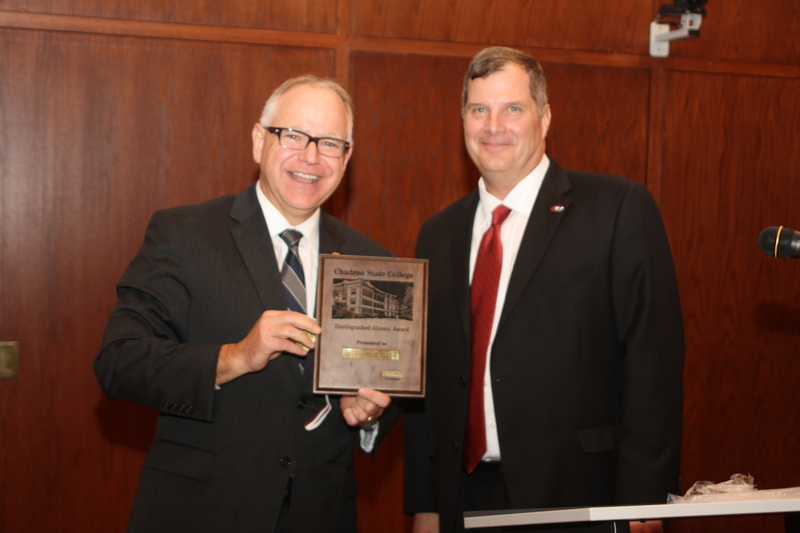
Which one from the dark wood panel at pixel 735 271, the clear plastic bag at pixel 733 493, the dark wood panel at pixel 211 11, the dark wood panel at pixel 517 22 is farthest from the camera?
the dark wood panel at pixel 735 271

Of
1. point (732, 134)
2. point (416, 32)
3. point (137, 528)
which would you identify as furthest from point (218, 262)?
point (732, 134)

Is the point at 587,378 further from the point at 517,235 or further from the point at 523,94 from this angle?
the point at 523,94

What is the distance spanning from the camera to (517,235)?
7.88ft

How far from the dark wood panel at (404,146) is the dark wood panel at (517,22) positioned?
0.15 metres

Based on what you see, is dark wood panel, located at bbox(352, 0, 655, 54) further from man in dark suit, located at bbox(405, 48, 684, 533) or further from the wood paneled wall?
man in dark suit, located at bbox(405, 48, 684, 533)

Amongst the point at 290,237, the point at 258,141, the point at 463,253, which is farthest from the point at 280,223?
the point at 463,253

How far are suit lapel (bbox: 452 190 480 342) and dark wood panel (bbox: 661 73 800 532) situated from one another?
1879mm

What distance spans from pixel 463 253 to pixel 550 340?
47 centimetres

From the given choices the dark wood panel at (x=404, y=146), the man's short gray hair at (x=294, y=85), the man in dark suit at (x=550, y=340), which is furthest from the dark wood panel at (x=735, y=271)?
the man's short gray hair at (x=294, y=85)

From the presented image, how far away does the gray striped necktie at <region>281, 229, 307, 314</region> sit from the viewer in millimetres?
2188

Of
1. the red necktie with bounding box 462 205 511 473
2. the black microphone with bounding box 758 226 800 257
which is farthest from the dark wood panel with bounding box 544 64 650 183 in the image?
the black microphone with bounding box 758 226 800 257

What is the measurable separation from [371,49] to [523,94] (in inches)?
58.2

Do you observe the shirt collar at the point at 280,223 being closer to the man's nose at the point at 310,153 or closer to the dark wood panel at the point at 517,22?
the man's nose at the point at 310,153

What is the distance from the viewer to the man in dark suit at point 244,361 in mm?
2035
